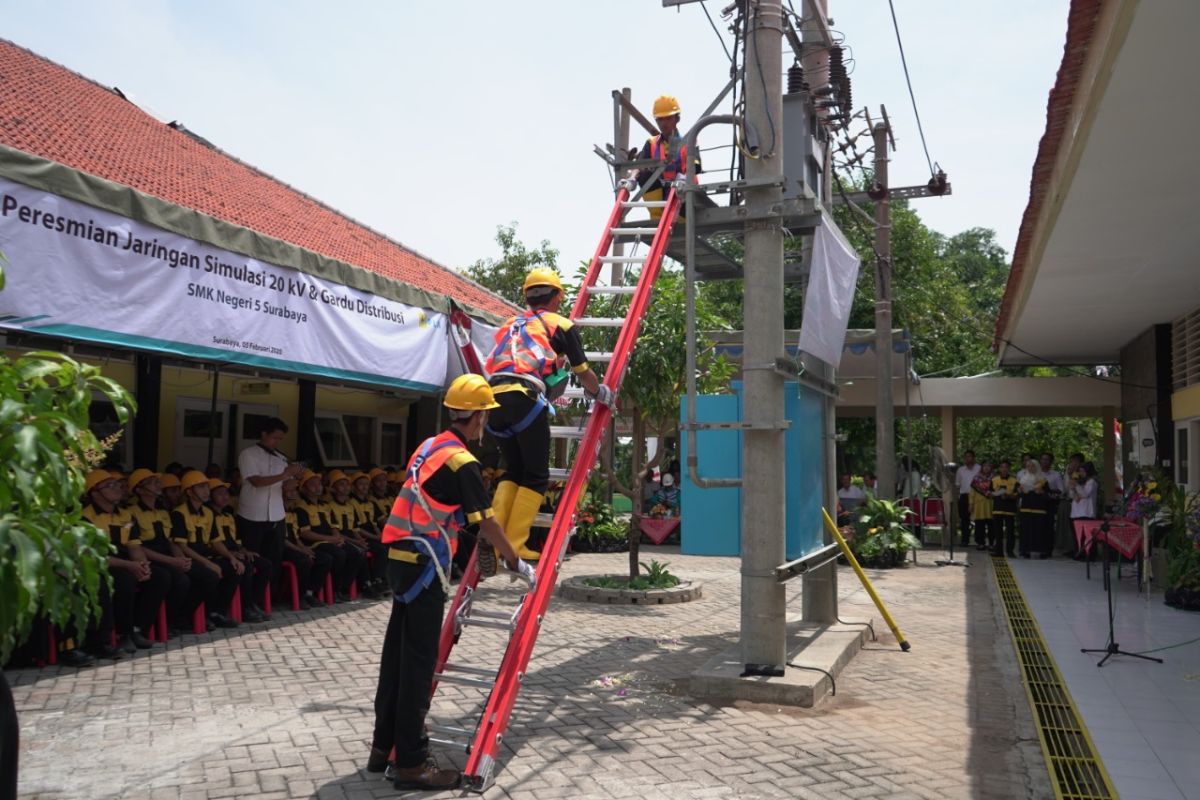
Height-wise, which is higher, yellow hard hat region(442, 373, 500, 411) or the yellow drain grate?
yellow hard hat region(442, 373, 500, 411)

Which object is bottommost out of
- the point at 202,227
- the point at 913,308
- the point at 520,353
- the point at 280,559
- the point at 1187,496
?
the point at 280,559

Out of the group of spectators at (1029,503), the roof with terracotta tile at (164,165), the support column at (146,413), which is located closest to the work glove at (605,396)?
the roof with terracotta tile at (164,165)

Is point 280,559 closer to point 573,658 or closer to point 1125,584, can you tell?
point 573,658

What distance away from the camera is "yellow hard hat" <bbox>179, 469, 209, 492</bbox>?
8688 millimetres

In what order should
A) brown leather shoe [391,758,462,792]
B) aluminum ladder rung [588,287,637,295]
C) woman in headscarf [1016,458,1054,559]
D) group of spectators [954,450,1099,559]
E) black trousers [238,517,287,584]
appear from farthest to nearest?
woman in headscarf [1016,458,1054,559] < group of spectators [954,450,1099,559] < black trousers [238,517,287,584] < aluminum ladder rung [588,287,637,295] < brown leather shoe [391,758,462,792]

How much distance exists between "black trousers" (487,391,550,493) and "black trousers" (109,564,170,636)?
3.69m

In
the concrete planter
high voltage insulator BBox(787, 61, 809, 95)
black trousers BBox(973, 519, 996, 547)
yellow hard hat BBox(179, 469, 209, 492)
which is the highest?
high voltage insulator BBox(787, 61, 809, 95)

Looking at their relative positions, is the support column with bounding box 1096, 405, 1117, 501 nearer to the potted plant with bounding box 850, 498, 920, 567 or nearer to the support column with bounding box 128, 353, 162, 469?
the potted plant with bounding box 850, 498, 920, 567

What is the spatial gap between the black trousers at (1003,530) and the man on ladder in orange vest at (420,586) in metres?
14.1

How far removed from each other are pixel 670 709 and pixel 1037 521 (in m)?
12.5

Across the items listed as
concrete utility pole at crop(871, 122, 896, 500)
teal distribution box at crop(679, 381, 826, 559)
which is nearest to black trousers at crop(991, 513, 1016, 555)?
concrete utility pole at crop(871, 122, 896, 500)

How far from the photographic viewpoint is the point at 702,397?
11148mm

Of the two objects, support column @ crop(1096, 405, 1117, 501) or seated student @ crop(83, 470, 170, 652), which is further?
support column @ crop(1096, 405, 1117, 501)

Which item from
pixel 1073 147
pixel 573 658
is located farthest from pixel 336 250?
pixel 1073 147
